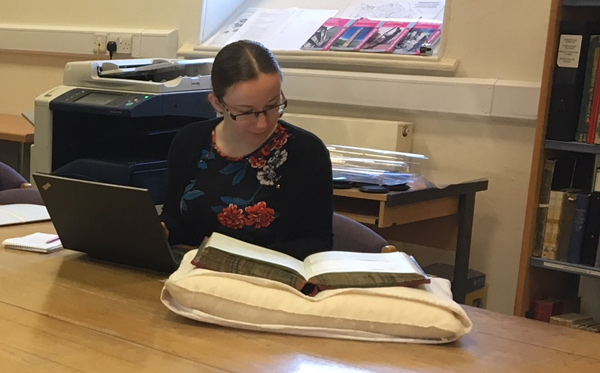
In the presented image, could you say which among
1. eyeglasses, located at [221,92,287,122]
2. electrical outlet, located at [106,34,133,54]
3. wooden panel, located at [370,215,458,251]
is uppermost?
electrical outlet, located at [106,34,133,54]

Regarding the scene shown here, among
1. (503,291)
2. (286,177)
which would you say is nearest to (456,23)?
(503,291)

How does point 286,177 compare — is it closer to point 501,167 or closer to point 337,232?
point 337,232

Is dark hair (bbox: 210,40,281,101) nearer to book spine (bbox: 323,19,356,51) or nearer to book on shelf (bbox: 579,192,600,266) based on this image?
book on shelf (bbox: 579,192,600,266)

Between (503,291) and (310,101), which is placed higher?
(310,101)

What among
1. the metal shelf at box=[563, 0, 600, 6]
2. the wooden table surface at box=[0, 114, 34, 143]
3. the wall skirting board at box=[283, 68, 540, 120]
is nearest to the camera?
the metal shelf at box=[563, 0, 600, 6]

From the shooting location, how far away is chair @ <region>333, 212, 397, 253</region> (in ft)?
5.94

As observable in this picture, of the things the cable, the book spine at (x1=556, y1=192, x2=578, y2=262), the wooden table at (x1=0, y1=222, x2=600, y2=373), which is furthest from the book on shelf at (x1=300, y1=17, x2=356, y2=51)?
the wooden table at (x1=0, y1=222, x2=600, y2=373)

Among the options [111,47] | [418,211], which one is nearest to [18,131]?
[111,47]

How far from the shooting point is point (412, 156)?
2900 millimetres

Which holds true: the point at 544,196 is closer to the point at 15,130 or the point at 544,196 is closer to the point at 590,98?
the point at 590,98

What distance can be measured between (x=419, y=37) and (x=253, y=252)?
6.76 ft

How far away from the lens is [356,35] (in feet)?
10.7

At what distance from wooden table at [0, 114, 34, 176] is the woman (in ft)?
6.24

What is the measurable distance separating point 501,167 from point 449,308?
1.79m
